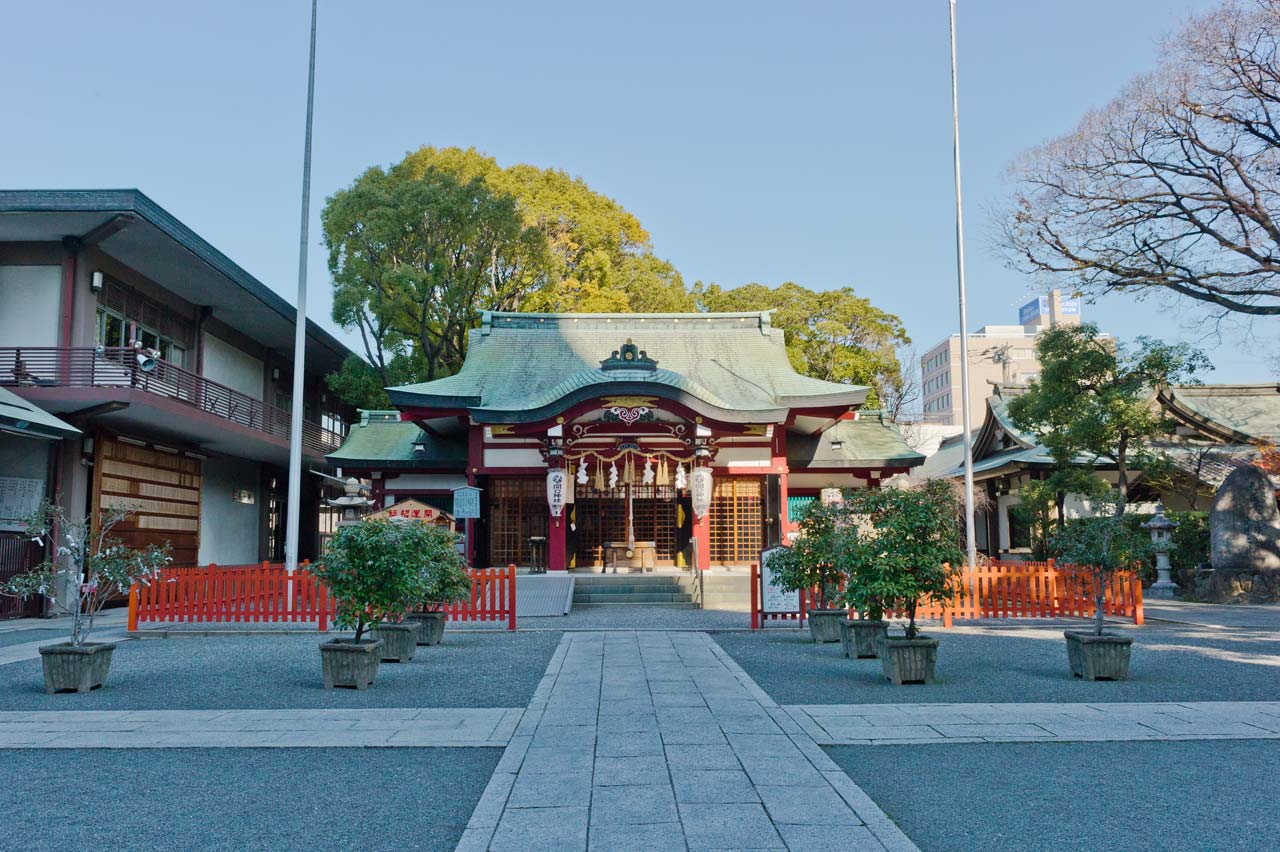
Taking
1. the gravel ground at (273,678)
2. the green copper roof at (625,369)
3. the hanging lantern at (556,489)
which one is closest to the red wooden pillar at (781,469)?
the green copper roof at (625,369)

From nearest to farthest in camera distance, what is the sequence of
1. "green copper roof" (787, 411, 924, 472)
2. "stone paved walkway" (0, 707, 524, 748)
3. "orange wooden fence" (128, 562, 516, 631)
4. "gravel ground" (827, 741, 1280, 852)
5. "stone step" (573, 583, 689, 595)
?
"gravel ground" (827, 741, 1280, 852) < "stone paved walkway" (0, 707, 524, 748) < "orange wooden fence" (128, 562, 516, 631) < "stone step" (573, 583, 689, 595) < "green copper roof" (787, 411, 924, 472)

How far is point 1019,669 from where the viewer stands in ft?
32.7

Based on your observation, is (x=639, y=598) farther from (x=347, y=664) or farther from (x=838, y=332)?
(x=838, y=332)

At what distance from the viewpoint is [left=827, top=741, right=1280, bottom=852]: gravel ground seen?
4453 millimetres

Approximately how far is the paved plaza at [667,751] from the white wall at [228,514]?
13.9 meters

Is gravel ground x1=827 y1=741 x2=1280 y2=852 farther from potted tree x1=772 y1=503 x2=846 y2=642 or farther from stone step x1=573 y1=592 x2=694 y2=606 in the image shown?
stone step x1=573 y1=592 x2=694 y2=606

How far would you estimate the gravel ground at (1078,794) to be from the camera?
175 inches

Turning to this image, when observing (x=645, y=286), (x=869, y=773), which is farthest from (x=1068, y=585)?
(x=645, y=286)

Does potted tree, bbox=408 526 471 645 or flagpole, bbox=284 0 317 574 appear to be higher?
flagpole, bbox=284 0 317 574

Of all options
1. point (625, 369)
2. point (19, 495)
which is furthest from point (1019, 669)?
point (19, 495)

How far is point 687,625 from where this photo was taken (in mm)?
14398

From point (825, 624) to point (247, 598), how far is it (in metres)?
9.20

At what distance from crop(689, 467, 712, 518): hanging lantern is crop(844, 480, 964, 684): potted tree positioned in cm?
1121

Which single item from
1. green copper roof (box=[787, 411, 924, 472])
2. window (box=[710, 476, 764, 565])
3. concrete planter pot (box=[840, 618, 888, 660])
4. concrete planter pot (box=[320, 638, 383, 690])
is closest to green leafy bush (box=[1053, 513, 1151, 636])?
concrete planter pot (box=[840, 618, 888, 660])
